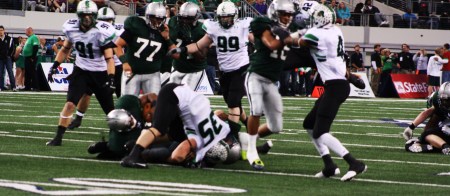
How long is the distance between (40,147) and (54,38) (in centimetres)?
1988

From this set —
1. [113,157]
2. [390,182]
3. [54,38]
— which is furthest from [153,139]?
[54,38]

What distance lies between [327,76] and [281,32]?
576 millimetres

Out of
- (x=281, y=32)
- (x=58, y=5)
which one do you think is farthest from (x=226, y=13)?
(x=58, y=5)

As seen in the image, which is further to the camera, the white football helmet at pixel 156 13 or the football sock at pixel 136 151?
the white football helmet at pixel 156 13

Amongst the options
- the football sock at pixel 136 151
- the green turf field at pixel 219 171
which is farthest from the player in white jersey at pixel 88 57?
the football sock at pixel 136 151

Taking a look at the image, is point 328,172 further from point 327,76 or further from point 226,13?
point 226,13

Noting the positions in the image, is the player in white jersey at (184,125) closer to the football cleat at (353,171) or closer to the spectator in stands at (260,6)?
the football cleat at (353,171)

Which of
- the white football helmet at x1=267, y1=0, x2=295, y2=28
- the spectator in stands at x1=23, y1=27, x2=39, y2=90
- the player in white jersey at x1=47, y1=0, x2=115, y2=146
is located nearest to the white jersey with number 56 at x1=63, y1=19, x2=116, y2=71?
the player in white jersey at x1=47, y1=0, x2=115, y2=146

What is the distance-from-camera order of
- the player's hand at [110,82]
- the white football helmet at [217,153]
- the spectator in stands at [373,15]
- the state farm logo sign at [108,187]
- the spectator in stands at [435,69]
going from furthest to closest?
the spectator in stands at [373,15], the spectator in stands at [435,69], the player's hand at [110,82], the white football helmet at [217,153], the state farm logo sign at [108,187]

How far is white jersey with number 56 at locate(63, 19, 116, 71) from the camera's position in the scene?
13.4 meters

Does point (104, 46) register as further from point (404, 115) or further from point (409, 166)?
point (404, 115)

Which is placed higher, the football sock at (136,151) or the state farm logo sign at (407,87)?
the football sock at (136,151)

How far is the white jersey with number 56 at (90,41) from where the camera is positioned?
13.4m

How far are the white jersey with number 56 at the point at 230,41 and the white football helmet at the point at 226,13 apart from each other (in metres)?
0.11
